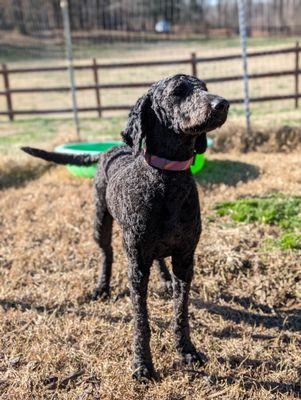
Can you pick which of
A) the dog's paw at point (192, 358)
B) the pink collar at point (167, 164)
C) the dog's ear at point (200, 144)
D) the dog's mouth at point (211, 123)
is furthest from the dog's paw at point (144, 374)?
the dog's mouth at point (211, 123)

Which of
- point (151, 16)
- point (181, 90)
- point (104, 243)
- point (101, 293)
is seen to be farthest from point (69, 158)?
point (151, 16)

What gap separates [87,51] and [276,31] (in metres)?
6.61

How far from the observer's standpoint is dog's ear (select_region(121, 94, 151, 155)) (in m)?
2.68

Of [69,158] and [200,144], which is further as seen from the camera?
[69,158]

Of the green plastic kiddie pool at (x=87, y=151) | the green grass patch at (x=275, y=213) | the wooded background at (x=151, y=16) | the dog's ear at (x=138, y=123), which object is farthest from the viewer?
the wooded background at (x=151, y=16)

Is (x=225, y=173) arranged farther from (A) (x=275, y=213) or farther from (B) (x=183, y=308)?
(B) (x=183, y=308)

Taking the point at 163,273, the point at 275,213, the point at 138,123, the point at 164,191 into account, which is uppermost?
the point at 138,123

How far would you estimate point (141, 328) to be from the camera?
298 cm

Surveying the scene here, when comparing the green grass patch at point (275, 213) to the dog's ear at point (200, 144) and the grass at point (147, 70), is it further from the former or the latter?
the grass at point (147, 70)

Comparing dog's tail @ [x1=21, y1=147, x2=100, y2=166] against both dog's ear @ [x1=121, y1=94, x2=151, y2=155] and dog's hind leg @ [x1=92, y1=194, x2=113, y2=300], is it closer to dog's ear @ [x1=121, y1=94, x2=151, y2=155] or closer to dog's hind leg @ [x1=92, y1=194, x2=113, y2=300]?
dog's hind leg @ [x1=92, y1=194, x2=113, y2=300]

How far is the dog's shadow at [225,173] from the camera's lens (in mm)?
6676

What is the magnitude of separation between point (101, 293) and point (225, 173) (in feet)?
11.8

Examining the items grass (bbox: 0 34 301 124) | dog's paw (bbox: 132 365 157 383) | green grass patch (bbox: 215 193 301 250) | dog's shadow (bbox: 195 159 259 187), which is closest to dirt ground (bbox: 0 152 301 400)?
dog's paw (bbox: 132 365 157 383)

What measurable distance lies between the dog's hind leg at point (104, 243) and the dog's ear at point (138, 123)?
1.18 meters
